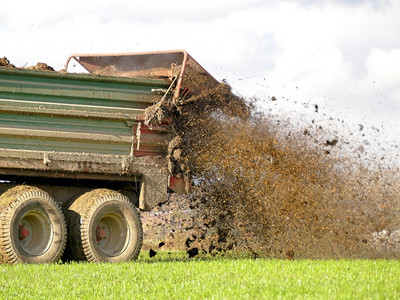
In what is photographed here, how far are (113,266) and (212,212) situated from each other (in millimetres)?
2604

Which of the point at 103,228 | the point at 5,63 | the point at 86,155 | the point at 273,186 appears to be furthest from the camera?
the point at 273,186

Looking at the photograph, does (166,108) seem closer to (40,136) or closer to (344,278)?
(40,136)

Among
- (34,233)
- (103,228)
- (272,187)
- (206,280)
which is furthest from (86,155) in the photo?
(206,280)

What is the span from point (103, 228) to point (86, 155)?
52.7 inches

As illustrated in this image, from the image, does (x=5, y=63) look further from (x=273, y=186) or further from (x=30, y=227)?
(x=273, y=186)

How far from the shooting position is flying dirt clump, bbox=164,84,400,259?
1155 cm

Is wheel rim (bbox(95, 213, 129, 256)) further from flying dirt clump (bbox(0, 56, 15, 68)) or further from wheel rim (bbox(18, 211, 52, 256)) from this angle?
flying dirt clump (bbox(0, 56, 15, 68))

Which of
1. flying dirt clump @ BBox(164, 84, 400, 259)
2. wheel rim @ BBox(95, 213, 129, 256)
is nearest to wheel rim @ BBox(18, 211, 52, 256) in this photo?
wheel rim @ BBox(95, 213, 129, 256)

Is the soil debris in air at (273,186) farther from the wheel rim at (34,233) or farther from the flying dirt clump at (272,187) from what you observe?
the wheel rim at (34,233)

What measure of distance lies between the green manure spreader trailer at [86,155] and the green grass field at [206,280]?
863 millimetres

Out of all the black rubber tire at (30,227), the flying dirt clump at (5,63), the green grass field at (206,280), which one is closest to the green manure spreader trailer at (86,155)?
the black rubber tire at (30,227)

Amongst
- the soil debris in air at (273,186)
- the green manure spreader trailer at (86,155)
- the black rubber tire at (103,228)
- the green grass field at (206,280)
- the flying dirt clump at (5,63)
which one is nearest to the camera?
the green grass field at (206,280)

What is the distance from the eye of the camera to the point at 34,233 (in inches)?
422

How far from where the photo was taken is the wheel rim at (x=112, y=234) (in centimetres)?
1122
